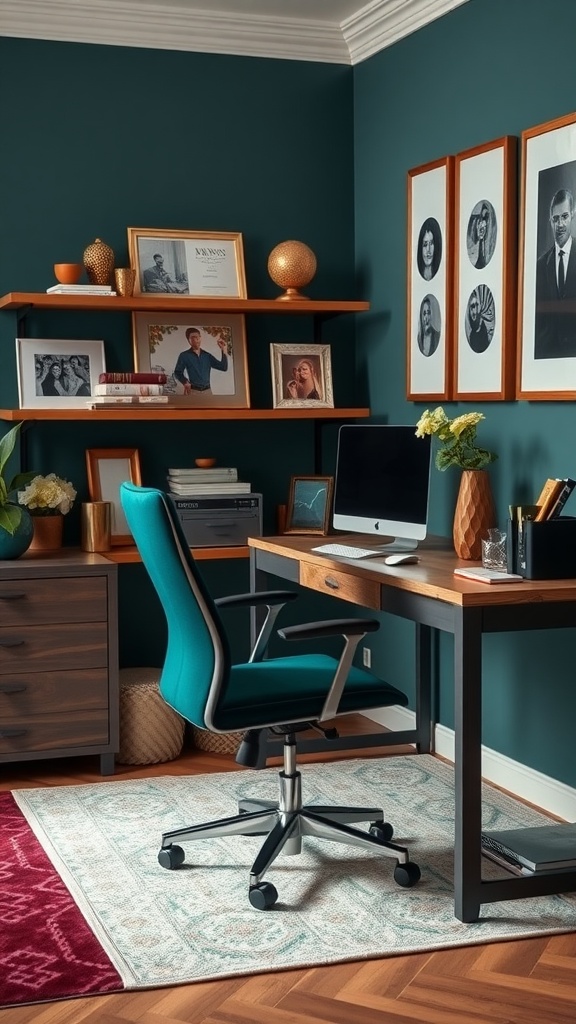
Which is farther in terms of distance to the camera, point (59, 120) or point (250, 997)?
point (59, 120)

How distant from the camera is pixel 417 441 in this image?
395cm

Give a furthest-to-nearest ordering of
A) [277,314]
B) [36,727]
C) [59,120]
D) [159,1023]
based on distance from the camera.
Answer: [277,314] < [59,120] < [36,727] < [159,1023]

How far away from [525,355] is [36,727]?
200 centimetres

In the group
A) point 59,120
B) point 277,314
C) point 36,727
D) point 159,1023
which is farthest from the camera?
point 277,314

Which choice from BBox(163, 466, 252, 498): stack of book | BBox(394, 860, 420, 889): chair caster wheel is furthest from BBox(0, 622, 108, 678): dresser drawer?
BBox(394, 860, 420, 889): chair caster wheel

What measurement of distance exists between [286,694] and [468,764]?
0.48 m

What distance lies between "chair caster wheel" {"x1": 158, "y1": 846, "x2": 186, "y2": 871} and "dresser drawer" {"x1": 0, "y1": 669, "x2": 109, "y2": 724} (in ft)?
3.22

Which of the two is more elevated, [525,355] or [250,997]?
[525,355]

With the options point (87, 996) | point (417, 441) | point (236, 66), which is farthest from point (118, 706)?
point (236, 66)

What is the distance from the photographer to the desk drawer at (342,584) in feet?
11.5

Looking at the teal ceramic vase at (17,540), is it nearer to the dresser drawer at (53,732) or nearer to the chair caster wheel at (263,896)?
the dresser drawer at (53,732)

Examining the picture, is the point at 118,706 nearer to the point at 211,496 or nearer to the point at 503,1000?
the point at 211,496

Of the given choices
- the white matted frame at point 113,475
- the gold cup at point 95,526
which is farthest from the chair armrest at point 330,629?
the white matted frame at point 113,475

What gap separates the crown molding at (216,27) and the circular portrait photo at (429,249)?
728mm
